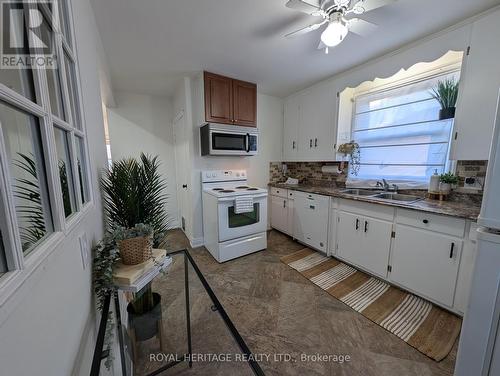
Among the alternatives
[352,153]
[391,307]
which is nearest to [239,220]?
[391,307]

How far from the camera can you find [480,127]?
1.61 metres

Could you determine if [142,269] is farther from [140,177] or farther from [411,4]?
[411,4]

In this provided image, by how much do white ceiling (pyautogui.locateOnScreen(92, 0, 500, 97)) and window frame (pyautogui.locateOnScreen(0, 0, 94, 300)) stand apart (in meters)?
0.97

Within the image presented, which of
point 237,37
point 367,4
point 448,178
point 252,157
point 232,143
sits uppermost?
point 237,37

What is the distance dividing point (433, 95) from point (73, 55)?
303 centimetres

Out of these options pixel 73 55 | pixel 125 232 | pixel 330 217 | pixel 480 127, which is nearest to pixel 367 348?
pixel 330 217

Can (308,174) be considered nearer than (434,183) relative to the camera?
No

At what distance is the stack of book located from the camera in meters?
0.87

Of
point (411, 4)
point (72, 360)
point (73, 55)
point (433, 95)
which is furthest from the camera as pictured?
point (433, 95)

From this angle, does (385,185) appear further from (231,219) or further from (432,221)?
(231,219)

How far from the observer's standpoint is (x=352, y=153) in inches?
111

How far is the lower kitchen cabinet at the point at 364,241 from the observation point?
6.58ft

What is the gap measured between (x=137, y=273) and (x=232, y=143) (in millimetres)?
2139

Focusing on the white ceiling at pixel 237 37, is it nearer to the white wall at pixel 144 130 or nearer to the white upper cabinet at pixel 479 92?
the white upper cabinet at pixel 479 92
